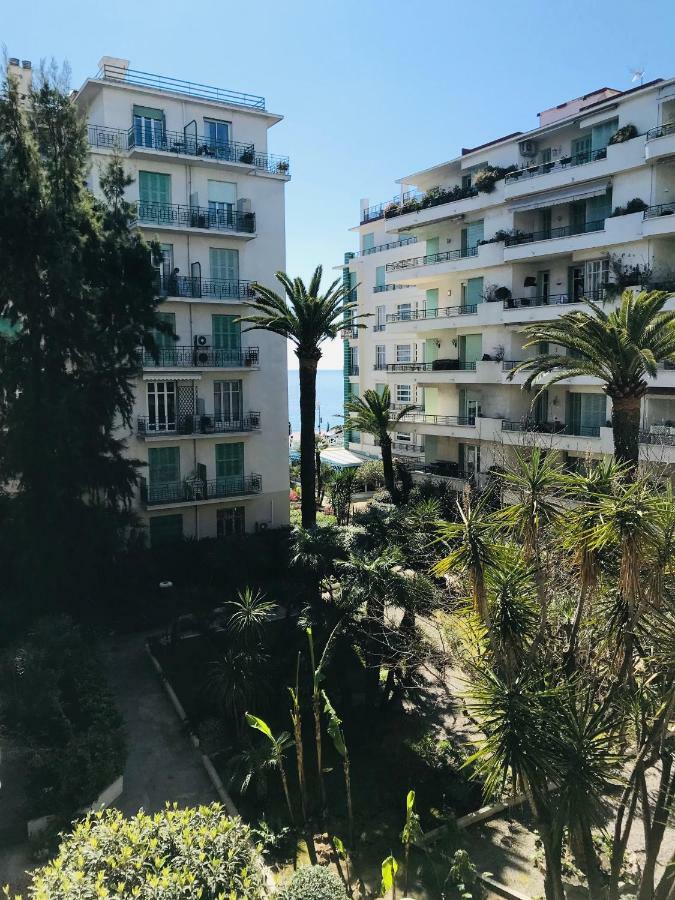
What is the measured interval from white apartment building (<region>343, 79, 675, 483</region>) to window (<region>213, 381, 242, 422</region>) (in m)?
12.0

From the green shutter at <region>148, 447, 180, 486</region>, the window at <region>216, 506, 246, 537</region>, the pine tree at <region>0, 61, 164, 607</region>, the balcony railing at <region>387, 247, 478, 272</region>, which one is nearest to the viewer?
the pine tree at <region>0, 61, 164, 607</region>

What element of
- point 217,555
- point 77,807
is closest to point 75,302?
point 217,555

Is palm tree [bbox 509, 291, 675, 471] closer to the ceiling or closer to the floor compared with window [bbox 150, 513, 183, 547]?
closer to the ceiling

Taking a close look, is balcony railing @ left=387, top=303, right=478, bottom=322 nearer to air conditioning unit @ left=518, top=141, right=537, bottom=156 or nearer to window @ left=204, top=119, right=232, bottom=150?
air conditioning unit @ left=518, top=141, right=537, bottom=156

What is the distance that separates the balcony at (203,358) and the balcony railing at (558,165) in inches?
631

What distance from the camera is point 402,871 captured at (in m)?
13.4

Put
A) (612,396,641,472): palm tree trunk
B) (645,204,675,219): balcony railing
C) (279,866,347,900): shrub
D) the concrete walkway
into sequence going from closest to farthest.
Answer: (279,866,347,900): shrub → the concrete walkway → (612,396,641,472): palm tree trunk → (645,204,675,219): balcony railing

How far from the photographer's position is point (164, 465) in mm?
31016

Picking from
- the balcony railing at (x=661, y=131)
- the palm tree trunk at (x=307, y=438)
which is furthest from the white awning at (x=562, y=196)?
the palm tree trunk at (x=307, y=438)

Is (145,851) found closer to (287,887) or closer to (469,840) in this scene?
(287,887)

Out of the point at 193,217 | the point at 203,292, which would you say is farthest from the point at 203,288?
the point at 193,217

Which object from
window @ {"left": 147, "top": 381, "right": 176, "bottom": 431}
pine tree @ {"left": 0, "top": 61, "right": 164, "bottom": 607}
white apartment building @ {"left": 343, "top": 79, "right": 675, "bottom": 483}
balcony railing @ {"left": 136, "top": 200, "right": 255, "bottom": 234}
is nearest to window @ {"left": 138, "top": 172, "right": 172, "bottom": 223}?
balcony railing @ {"left": 136, "top": 200, "right": 255, "bottom": 234}

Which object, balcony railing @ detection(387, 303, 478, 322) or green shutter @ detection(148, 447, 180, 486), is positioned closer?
green shutter @ detection(148, 447, 180, 486)

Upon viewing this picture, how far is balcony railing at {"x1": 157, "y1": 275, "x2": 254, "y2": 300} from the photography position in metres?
30.4
